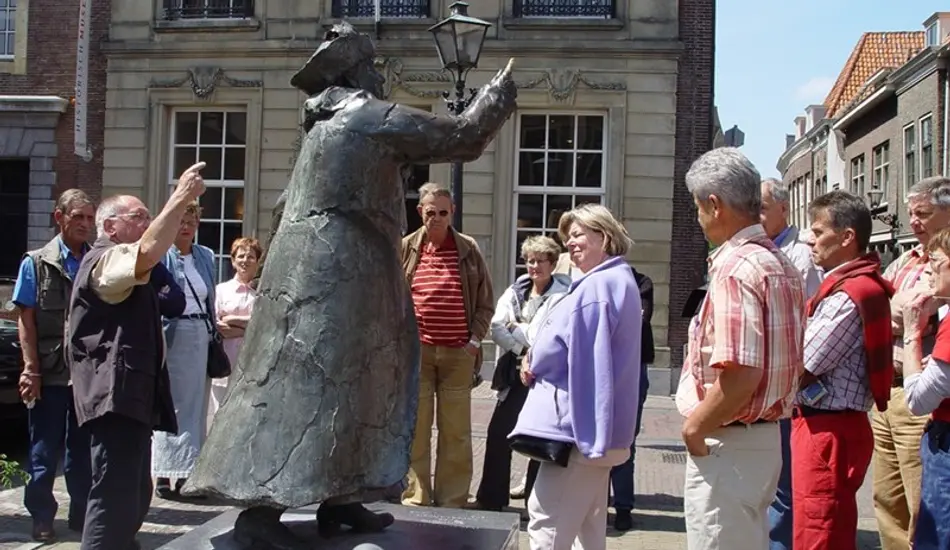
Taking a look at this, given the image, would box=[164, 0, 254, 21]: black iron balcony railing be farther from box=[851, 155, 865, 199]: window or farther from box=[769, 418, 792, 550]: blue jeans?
box=[851, 155, 865, 199]: window

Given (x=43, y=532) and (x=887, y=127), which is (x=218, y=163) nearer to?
(x=43, y=532)

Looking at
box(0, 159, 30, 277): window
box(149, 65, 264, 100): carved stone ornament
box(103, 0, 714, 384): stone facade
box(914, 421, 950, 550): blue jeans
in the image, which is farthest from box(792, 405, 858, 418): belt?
box(0, 159, 30, 277): window

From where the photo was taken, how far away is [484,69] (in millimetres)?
Answer: 15688

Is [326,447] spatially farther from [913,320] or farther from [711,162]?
[913,320]

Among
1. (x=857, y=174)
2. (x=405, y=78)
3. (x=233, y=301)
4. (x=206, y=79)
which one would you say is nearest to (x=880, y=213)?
(x=857, y=174)

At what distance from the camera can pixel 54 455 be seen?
19.0 feet

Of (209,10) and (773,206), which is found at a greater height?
(209,10)

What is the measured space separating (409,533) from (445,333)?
261 cm

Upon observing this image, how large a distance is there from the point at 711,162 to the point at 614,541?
3.37 meters

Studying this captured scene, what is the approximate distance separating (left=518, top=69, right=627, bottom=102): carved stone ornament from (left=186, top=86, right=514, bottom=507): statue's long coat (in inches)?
489

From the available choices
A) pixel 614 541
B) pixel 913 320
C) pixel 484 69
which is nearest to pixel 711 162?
pixel 913 320

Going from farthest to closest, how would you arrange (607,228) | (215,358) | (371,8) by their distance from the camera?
(371,8), (215,358), (607,228)

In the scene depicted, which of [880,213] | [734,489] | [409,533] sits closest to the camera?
[734,489]

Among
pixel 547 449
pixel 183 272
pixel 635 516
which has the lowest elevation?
pixel 635 516
